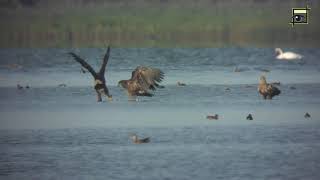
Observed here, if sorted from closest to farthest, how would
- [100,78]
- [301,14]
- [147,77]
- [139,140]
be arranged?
[139,140] < [147,77] < [100,78] < [301,14]

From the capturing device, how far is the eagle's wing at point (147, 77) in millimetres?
34059

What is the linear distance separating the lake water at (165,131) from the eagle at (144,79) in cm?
61

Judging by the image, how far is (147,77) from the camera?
34.3 meters

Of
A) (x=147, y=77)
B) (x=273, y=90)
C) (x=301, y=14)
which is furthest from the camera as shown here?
(x=301, y=14)

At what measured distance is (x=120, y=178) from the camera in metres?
24.2

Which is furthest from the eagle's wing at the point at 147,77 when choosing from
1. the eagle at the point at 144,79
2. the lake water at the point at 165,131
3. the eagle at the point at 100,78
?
the eagle at the point at 100,78

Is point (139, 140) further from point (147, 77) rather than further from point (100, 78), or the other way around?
point (100, 78)

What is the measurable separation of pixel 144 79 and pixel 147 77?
0.18m

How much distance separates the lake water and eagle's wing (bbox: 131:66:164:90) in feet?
2.40

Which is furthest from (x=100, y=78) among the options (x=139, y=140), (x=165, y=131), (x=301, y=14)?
(x=301, y=14)

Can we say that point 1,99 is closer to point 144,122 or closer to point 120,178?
point 144,122

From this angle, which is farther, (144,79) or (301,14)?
(301,14)

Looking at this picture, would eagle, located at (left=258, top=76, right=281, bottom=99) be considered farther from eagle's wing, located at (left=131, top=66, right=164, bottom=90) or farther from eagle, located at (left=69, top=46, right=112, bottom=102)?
eagle, located at (left=69, top=46, right=112, bottom=102)

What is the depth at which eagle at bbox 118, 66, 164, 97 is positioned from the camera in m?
34.1
